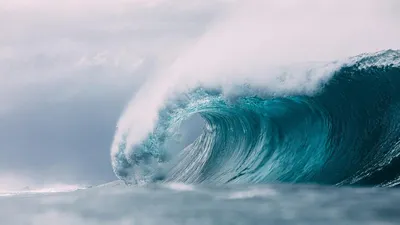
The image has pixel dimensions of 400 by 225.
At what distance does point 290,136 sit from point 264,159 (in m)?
0.93

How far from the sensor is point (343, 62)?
45.0 feet

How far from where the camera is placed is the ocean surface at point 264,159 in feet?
24.6

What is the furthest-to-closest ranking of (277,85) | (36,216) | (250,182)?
(277,85) < (250,182) < (36,216)

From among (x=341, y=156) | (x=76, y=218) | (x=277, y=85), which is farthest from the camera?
(x=277, y=85)

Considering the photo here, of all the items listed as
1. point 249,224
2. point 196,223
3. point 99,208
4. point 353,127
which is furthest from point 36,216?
point 353,127

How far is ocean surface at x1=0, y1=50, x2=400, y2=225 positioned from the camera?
748 centimetres

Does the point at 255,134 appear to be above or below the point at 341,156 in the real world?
above

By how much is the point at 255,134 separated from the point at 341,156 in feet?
14.8

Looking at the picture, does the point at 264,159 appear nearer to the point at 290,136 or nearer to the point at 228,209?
the point at 290,136

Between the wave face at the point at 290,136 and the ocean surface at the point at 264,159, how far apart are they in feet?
0.10

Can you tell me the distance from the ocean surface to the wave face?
0.03m

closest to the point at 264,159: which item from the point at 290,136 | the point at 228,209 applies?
the point at 290,136

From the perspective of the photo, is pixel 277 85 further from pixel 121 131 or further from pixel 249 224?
pixel 249 224

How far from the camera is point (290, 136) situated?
49.0ft
